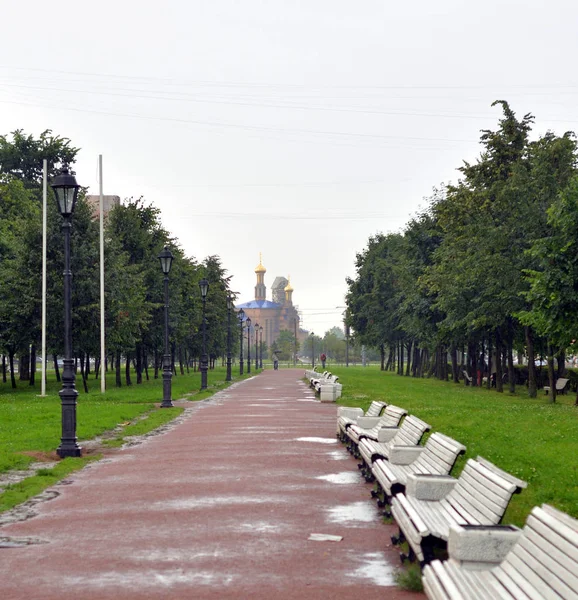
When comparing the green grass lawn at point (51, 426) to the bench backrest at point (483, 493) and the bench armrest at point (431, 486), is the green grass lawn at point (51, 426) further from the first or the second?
the bench backrest at point (483, 493)

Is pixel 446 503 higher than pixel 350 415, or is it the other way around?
pixel 350 415

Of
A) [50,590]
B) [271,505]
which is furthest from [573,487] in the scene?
[50,590]

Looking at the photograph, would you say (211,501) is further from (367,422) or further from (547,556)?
(367,422)

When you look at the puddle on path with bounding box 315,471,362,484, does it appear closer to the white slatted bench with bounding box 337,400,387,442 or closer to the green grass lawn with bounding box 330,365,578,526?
the green grass lawn with bounding box 330,365,578,526

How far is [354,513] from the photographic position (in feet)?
33.2

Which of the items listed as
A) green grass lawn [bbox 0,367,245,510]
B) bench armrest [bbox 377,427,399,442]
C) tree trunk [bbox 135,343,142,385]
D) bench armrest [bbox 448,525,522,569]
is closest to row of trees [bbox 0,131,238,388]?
tree trunk [bbox 135,343,142,385]

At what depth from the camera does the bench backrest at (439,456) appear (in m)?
9.51

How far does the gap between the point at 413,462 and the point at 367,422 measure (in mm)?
5961

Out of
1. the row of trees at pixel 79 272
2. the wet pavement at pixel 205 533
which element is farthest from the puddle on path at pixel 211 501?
the row of trees at pixel 79 272

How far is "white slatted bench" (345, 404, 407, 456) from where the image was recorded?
1513 cm

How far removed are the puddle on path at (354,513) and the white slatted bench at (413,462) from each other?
21 centimetres

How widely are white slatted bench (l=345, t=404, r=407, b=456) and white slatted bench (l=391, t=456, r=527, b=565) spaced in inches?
235

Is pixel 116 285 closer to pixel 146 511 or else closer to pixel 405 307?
pixel 405 307

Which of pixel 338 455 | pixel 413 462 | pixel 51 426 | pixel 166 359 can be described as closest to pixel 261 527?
pixel 413 462
